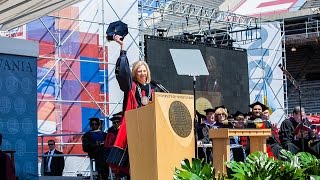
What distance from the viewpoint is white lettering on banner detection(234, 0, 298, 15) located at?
2941 cm

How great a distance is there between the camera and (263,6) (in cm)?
3009

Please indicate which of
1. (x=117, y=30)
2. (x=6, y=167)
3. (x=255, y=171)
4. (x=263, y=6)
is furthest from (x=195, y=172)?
(x=263, y=6)

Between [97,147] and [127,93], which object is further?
[97,147]

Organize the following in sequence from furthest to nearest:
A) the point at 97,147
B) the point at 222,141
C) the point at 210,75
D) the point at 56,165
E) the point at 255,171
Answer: the point at 210,75, the point at 56,165, the point at 97,147, the point at 222,141, the point at 255,171

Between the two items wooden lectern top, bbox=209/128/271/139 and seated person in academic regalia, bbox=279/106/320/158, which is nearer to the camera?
wooden lectern top, bbox=209/128/271/139

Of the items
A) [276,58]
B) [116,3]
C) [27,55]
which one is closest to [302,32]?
[276,58]

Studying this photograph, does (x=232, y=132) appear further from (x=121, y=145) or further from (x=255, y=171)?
(x=255, y=171)

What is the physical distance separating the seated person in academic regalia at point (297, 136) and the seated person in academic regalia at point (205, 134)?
1.03 meters

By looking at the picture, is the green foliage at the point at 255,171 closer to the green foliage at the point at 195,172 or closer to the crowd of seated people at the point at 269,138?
the green foliage at the point at 195,172

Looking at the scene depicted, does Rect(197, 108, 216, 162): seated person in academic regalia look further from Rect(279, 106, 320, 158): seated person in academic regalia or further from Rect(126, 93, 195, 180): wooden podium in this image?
Rect(126, 93, 195, 180): wooden podium

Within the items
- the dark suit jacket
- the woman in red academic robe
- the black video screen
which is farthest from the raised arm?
the black video screen

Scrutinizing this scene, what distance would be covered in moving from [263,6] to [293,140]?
21981mm

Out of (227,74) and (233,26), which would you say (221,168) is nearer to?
(227,74)

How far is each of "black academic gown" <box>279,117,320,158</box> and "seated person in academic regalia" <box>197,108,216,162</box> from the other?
3.35 ft
